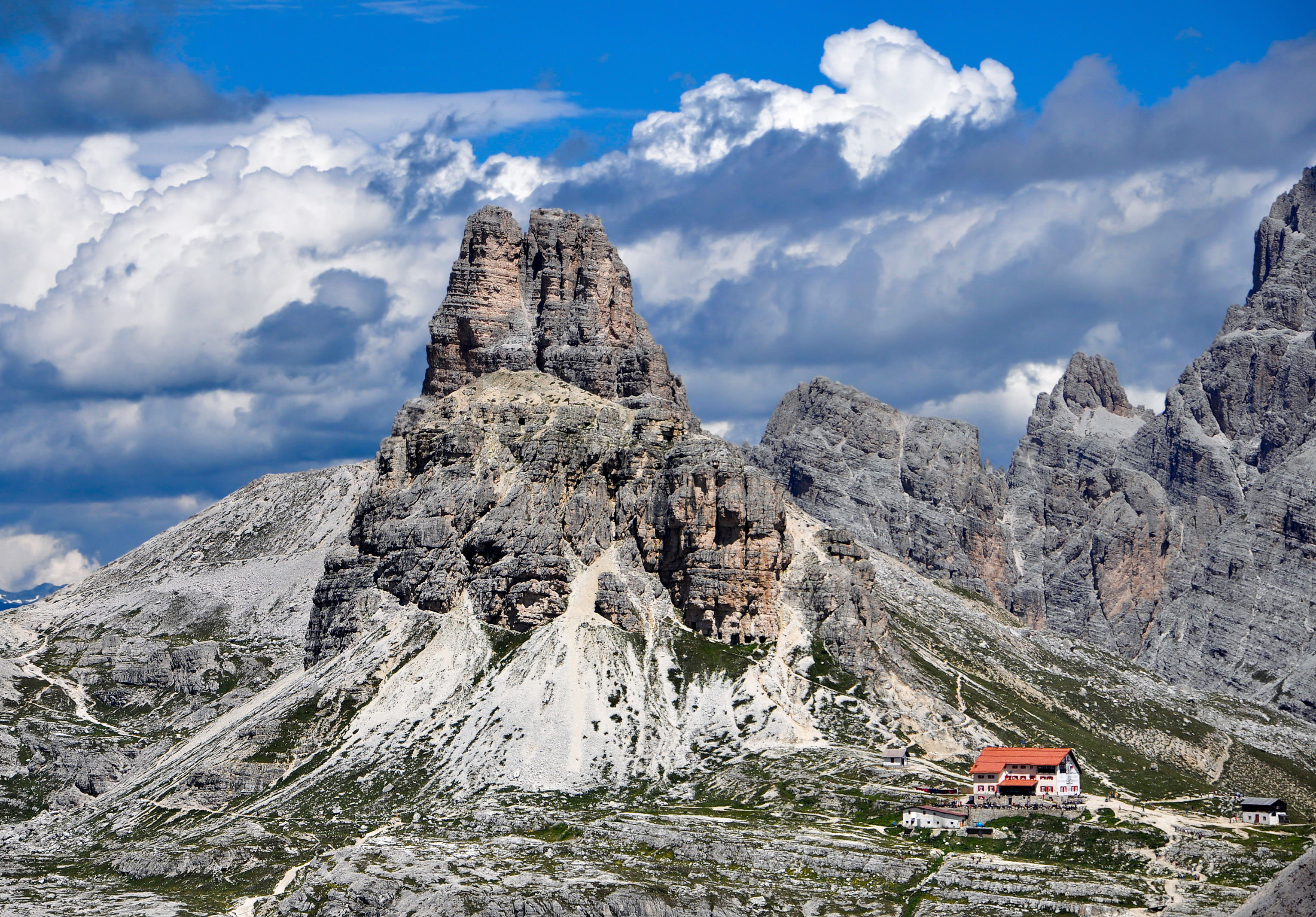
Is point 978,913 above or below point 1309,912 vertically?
below

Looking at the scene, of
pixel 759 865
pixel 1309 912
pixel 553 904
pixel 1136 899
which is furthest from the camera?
pixel 759 865

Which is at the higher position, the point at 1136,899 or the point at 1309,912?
the point at 1309,912

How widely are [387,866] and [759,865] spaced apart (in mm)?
42492

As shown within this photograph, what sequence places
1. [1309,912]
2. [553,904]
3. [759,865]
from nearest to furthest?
[1309,912] → [553,904] → [759,865]

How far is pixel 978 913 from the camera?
560 ft

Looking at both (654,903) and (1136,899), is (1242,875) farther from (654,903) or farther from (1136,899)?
(654,903)

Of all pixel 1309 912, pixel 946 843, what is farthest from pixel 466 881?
pixel 1309 912

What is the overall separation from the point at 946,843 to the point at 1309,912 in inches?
5244

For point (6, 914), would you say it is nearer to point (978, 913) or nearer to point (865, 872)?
point (865, 872)

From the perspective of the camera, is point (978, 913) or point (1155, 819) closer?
point (978, 913)

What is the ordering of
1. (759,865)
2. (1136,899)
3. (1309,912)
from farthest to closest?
(759,865)
(1136,899)
(1309,912)

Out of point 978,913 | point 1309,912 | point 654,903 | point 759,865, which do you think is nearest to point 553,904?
point 654,903

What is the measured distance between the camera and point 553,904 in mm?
181625

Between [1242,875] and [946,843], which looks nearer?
[1242,875]
